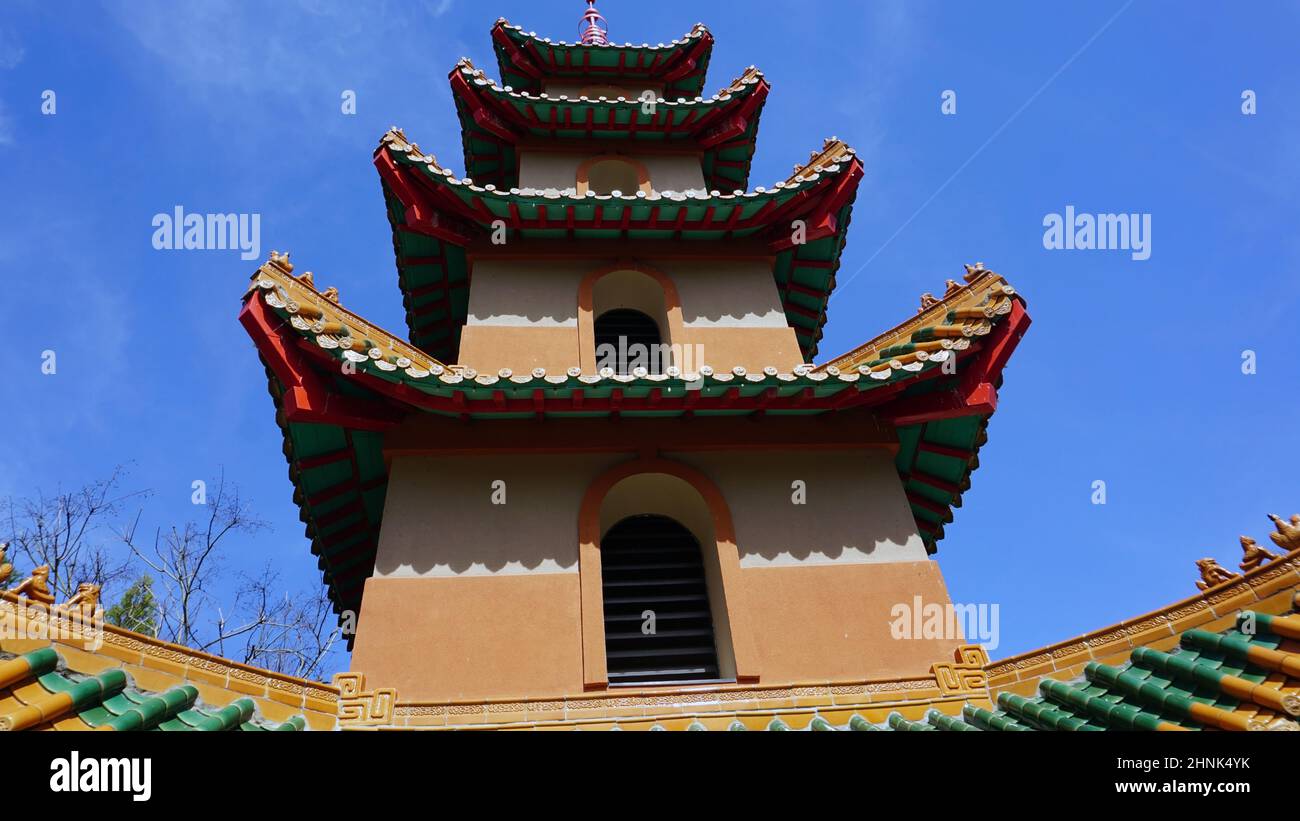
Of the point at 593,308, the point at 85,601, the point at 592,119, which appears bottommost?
the point at 85,601

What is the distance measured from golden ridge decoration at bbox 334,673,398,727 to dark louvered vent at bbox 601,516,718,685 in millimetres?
1967

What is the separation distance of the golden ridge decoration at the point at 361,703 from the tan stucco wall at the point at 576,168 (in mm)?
9235

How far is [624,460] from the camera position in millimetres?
9734

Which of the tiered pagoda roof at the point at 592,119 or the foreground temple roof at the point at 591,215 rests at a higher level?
the tiered pagoda roof at the point at 592,119

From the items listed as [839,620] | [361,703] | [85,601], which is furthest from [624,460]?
[85,601]

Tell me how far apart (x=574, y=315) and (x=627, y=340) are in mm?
965

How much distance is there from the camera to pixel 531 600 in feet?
28.1

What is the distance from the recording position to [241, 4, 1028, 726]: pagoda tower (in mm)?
8164

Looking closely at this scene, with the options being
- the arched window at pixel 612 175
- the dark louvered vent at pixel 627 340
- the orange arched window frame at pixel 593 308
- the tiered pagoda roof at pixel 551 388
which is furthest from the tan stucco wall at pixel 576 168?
the tiered pagoda roof at pixel 551 388

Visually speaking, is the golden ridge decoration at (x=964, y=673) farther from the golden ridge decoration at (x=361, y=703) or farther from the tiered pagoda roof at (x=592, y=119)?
the tiered pagoda roof at (x=592, y=119)

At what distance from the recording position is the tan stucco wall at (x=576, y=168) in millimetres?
14789

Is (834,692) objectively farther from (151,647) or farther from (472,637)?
(151,647)
